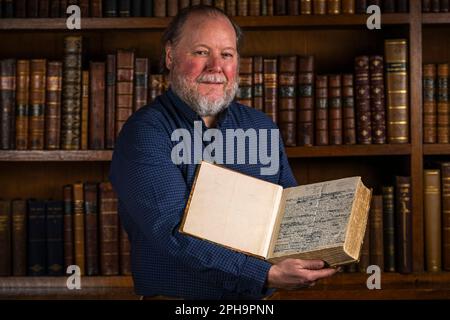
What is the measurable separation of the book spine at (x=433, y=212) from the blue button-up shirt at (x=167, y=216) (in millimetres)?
765

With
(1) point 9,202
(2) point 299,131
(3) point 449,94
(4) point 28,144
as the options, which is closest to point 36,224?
(1) point 9,202

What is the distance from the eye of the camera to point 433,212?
233 cm

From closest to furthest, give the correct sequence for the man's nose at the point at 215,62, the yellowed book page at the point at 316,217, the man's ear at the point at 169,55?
the yellowed book page at the point at 316,217, the man's nose at the point at 215,62, the man's ear at the point at 169,55

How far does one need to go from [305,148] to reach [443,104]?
1.47 feet

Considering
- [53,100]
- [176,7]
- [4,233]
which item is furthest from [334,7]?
[4,233]

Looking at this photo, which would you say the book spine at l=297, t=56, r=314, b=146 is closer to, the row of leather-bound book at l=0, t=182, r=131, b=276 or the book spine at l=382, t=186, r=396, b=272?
the book spine at l=382, t=186, r=396, b=272

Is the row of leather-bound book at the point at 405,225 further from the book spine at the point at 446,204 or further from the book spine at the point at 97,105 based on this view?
the book spine at the point at 97,105

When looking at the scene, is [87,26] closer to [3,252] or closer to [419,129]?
[3,252]

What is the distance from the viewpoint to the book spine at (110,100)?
2.29m

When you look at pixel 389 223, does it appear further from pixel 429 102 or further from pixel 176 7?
pixel 176 7

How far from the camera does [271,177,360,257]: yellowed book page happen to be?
4.45 ft

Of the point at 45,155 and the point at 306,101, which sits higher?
the point at 306,101

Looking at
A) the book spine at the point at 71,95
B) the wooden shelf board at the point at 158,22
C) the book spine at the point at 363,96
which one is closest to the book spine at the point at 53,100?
the book spine at the point at 71,95

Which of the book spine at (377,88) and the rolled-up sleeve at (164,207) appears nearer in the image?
the rolled-up sleeve at (164,207)
